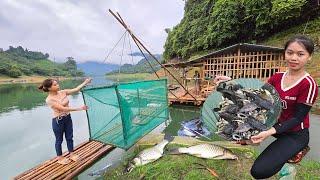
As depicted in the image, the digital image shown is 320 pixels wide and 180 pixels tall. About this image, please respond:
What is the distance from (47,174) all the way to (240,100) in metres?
4.84

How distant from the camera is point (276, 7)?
2208 centimetres

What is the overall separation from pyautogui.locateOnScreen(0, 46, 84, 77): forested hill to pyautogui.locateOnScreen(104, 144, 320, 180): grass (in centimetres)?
7010

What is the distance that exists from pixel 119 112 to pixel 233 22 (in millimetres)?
23615

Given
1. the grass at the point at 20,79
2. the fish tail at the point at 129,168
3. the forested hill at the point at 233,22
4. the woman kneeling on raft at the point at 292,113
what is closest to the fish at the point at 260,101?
the woman kneeling on raft at the point at 292,113

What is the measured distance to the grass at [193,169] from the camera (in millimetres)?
5449

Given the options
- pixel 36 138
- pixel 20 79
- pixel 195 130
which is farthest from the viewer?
pixel 20 79

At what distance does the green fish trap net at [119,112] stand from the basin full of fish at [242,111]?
3.27 metres

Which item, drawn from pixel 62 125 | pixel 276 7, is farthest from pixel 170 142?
pixel 276 7

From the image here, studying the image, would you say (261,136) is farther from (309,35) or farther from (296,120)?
(309,35)

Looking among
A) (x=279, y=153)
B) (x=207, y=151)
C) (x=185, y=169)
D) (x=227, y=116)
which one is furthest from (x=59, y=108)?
(x=279, y=153)

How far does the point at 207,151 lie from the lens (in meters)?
6.05

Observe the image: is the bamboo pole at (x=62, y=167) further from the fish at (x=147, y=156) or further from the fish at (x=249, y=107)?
the fish at (x=249, y=107)

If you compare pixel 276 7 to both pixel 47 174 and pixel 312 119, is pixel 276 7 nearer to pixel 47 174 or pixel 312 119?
pixel 312 119

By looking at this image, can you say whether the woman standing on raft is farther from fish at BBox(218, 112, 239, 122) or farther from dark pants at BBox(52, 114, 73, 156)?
fish at BBox(218, 112, 239, 122)
